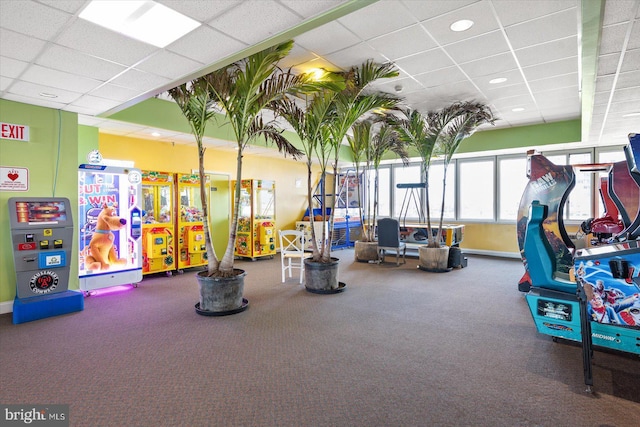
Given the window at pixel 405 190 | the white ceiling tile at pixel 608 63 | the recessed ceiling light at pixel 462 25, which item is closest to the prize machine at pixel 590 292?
the white ceiling tile at pixel 608 63

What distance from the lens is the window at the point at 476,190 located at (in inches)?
353

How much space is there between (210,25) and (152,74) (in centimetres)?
124

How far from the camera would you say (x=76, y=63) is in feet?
10.5

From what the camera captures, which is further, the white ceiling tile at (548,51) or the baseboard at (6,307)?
the baseboard at (6,307)

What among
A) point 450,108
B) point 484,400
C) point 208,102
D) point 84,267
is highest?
point 450,108

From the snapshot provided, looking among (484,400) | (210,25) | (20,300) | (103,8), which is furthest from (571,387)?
(20,300)

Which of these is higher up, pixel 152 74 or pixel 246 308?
pixel 152 74

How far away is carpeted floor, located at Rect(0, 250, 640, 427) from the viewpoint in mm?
2133

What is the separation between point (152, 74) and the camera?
351 centimetres

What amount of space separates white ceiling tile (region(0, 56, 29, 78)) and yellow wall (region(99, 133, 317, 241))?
2796mm

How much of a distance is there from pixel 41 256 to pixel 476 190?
9.11 meters

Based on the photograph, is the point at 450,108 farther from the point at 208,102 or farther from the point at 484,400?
the point at 484,400

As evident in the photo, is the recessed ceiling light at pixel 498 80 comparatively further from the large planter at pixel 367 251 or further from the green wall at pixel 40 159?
the green wall at pixel 40 159

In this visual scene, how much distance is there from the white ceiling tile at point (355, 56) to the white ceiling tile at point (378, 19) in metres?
0.31
